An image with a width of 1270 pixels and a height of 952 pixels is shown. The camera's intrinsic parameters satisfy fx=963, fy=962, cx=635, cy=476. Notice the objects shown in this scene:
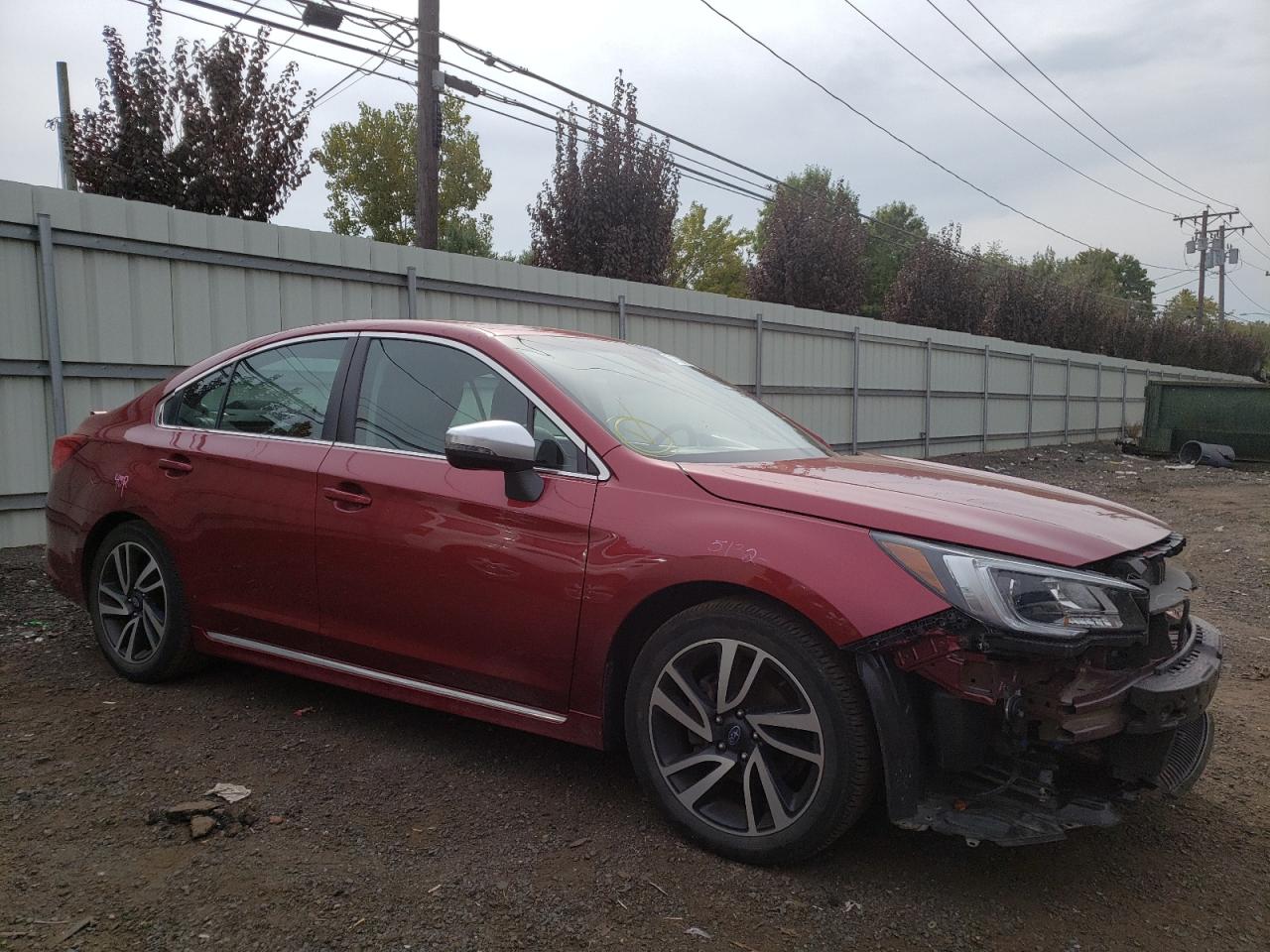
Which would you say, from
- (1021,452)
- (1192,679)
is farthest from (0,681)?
(1021,452)

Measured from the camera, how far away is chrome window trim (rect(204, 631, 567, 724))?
3012mm

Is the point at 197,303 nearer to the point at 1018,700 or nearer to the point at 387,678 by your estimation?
the point at 387,678

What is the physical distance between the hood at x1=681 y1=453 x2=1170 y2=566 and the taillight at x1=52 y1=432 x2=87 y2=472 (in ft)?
9.82

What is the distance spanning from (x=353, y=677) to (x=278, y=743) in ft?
1.37

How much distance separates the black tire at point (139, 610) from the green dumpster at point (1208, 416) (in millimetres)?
19939

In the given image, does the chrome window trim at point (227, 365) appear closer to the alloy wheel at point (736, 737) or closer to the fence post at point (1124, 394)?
the alloy wheel at point (736, 737)

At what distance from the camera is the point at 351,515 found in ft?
10.9

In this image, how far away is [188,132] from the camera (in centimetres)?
1115

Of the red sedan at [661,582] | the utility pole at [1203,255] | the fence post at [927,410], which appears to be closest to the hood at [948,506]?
the red sedan at [661,582]

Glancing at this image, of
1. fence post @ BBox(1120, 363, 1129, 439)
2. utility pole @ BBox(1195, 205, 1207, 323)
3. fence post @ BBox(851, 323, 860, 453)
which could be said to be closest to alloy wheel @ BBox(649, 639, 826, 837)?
fence post @ BBox(851, 323, 860, 453)

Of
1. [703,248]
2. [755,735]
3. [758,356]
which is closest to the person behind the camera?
[755,735]

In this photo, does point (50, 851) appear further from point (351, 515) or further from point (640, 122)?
point (640, 122)

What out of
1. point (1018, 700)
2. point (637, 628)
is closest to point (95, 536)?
point (637, 628)

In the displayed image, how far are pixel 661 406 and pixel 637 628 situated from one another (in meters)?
0.91
